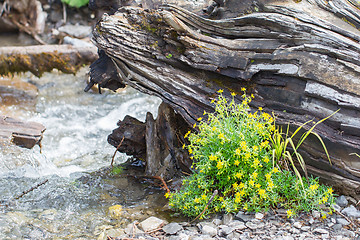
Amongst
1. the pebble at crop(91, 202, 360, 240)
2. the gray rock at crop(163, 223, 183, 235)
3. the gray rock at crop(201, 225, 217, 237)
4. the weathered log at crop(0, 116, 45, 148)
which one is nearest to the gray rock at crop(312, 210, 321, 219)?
the pebble at crop(91, 202, 360, 240)

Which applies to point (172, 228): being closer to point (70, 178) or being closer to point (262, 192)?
point (262, 192)

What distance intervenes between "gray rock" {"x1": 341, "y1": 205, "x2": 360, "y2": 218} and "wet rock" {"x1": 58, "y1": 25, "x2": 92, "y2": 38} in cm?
1380

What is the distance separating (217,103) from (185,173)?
1094 mm

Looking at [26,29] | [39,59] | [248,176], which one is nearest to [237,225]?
[248,176]

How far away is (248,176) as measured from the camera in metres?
4.16

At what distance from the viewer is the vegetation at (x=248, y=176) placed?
3.99 metres

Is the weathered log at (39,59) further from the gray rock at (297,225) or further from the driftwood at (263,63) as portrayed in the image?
the gray rock at (297,225)

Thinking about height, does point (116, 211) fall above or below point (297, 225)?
below

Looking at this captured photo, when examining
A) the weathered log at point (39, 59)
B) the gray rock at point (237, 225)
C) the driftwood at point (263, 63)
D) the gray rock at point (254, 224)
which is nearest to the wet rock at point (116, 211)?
the driftwood at point (263, 63)

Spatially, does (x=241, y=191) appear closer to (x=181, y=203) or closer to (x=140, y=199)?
(x=181, y=203)

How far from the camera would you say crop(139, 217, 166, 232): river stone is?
4.14 m

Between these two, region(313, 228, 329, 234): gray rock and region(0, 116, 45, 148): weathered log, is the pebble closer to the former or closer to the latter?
region(313, 228, 329, 234): gray rock

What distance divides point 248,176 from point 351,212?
44.6 inches

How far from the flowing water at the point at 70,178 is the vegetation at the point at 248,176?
3.06 feet
